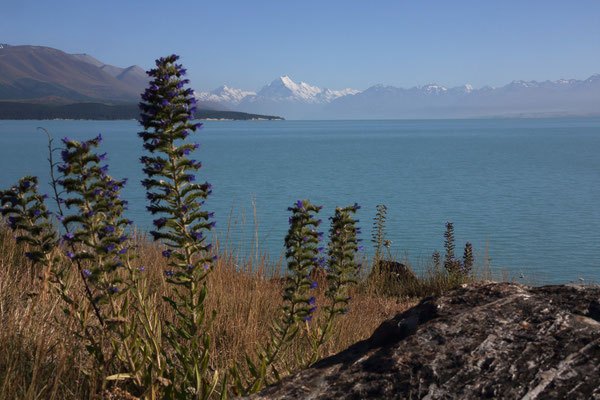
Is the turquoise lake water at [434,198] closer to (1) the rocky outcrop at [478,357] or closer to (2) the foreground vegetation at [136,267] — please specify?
(2) the foreground vegetation at [136,267]

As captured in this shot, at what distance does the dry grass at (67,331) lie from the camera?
11.8ft

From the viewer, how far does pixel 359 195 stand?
44.5 m

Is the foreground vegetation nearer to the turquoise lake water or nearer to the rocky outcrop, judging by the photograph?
the rocky outcrop

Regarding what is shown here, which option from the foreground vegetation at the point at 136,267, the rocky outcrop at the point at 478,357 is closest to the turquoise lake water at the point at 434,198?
the foreground vegetation at the point at 136,267

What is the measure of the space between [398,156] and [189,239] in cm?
8627

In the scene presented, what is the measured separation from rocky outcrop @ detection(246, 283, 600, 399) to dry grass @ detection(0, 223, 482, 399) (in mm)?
1433

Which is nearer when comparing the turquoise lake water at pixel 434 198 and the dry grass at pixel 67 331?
the dry grass at pixel 67 331

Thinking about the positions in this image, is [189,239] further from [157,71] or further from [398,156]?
[398,156]

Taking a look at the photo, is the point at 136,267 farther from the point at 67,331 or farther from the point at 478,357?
the point at 478,357

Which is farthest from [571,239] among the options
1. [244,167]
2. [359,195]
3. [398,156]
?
[398,156]

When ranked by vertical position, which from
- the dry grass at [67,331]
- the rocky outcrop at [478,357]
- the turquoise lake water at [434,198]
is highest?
the rocky outcrop at [478,357]

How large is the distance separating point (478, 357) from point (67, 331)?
9.78 ft

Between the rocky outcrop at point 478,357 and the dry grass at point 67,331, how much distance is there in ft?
4.70

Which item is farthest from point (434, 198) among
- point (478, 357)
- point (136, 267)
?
point (478, 357)
